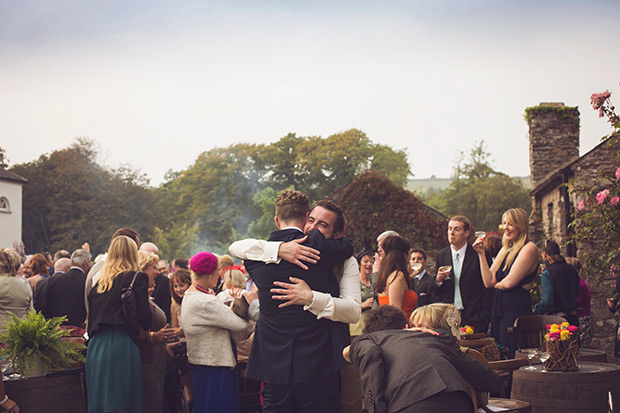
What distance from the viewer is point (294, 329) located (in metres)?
4.07

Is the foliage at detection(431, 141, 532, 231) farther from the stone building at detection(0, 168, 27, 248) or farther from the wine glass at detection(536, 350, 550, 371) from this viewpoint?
the wine glass at detection(536, 350, 550, 371)

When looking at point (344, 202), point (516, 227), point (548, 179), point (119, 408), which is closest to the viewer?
point (119, 408)

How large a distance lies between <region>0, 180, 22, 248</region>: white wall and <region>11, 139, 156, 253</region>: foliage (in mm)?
3188

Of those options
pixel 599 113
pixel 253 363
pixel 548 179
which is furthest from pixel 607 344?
pixel 253 363

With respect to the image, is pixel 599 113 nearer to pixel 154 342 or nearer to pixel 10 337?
pixel 154 342

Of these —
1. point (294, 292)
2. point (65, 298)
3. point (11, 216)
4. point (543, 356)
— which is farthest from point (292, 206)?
point (11, 216)

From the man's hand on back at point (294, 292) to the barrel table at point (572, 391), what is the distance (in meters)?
2.41

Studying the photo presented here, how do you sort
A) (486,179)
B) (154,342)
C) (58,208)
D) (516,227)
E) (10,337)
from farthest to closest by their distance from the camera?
(486,179) → (58,208) → (516,227) → (154,342) → (10,337)

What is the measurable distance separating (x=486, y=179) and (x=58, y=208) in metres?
40.8

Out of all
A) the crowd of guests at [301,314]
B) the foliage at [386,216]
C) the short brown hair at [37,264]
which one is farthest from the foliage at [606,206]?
the foliage at [386,216]

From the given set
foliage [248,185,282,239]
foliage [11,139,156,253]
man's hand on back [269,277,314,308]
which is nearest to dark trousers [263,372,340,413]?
man's hand on back [269,277,314,308]

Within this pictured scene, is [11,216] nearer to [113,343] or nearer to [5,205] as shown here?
[5,205]

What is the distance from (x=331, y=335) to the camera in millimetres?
4156

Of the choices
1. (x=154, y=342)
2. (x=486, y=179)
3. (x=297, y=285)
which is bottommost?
(x=154, y=342)
